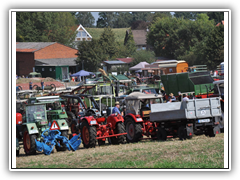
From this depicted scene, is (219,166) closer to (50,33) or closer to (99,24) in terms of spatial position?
(50,33)

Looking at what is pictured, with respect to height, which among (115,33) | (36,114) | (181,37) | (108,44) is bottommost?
(36,114)

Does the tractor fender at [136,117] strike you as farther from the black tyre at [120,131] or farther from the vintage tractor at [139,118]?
the black tyre at [120,131]

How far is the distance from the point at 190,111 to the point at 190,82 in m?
12.9

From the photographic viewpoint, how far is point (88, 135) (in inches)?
602

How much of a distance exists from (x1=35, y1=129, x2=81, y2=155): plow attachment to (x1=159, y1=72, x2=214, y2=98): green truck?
13.5 metres

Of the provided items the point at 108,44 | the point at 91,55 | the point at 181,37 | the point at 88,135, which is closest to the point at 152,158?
the point at 88,135

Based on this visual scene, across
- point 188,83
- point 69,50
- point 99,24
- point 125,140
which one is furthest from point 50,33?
point 125,140

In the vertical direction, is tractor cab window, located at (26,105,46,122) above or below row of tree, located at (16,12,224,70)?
below

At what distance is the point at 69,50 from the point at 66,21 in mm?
25706

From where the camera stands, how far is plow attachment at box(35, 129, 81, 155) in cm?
1368

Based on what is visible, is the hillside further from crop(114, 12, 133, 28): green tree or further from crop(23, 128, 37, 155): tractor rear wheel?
crop(23, 128, 37, 155): tractor rear wheel

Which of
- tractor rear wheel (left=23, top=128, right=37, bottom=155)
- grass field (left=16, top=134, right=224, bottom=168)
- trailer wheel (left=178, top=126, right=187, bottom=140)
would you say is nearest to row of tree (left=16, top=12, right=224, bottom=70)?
trailer wheel (left=178, top=126, right=187, bottom=140)

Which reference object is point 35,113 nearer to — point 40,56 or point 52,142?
point 52,142

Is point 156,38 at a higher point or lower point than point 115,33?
lower
